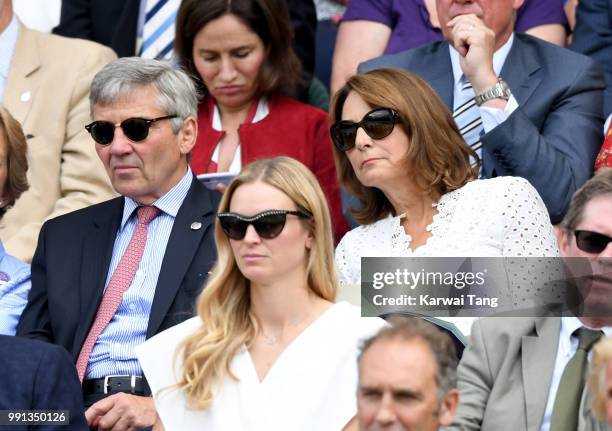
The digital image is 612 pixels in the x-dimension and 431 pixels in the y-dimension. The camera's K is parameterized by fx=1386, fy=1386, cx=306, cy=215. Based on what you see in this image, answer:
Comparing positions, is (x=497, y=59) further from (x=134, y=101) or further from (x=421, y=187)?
(x=134, y=101)

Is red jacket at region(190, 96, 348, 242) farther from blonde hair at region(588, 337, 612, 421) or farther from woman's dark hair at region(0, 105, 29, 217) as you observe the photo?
blonde hair at region(588, 337, 612, 421)

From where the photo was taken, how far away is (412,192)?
5.37 meters

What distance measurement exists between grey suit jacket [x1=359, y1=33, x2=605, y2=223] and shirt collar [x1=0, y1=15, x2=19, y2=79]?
173 cm

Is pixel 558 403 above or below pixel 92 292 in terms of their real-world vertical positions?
below

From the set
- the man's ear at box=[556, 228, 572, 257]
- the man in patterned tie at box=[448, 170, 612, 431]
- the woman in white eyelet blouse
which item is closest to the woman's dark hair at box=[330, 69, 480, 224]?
the woman in white eyelet blouse

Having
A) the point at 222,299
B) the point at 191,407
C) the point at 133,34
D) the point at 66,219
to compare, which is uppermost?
the point at 133,34

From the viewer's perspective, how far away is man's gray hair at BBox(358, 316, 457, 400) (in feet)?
12.7

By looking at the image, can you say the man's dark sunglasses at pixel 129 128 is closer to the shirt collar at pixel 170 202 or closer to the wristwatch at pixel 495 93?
the shirt collar at pixel 170 202

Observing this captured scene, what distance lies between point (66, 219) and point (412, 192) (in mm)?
1390

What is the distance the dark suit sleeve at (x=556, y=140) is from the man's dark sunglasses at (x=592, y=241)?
0.89 metres

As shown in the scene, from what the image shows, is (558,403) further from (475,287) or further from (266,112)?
(266,112)

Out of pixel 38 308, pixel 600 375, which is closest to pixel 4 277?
pixel 38 308

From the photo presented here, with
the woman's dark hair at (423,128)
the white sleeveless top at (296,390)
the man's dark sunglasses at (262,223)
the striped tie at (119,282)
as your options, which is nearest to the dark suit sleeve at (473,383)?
the white sleeveless top at (296,390)

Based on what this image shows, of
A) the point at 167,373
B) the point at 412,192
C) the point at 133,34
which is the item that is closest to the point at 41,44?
the point at 133,34
